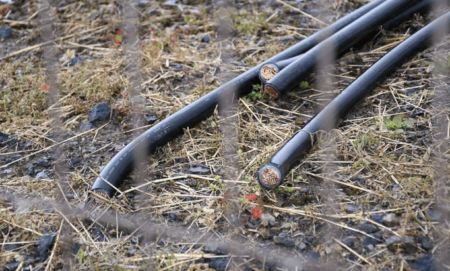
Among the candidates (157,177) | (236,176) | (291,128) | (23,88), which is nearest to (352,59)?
(291,128)

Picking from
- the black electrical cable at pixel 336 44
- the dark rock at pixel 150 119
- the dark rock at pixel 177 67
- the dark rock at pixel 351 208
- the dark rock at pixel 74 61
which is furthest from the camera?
the dark rock at pixel 74 61

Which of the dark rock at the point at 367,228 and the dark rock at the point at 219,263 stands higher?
the dark rock at the point at 367,228

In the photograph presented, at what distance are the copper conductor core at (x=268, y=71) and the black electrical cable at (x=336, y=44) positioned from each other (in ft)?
0.19

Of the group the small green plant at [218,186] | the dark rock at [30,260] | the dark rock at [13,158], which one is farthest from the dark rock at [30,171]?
the small green plant at [218,186]

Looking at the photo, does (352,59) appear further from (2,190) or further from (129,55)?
(2,190)

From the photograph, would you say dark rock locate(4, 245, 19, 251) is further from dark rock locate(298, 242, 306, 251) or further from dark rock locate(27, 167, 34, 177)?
dark rock locate(298, 242, 306, 251)

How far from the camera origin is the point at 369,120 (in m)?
2.15

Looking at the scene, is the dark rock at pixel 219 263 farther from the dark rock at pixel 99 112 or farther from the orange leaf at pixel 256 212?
the dark rock at pixel 99 112

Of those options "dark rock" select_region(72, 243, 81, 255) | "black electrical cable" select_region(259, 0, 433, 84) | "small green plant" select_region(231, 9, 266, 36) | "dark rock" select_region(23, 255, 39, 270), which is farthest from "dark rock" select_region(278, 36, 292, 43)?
"dark rock" select_region(23, 255, 39, 270)

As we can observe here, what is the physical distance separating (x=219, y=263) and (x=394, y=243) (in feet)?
1.85

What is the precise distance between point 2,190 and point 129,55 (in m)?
1.13

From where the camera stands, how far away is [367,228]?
170cm

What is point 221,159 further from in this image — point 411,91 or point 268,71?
point 411,91

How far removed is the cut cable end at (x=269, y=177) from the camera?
184 cm
